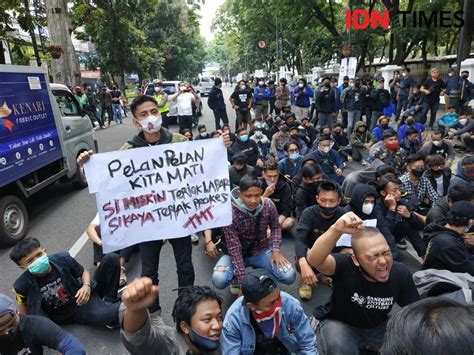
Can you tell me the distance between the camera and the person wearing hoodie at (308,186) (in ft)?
14.3

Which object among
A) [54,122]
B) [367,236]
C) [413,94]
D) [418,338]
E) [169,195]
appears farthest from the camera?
[413,94]

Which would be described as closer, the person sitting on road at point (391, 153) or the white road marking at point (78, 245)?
the white road marking at point (78, 245)

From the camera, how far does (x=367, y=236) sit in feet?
7.05

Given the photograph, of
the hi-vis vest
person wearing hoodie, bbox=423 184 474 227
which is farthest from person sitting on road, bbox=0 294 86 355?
the hi-vis vest

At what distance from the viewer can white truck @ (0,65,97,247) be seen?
482cm

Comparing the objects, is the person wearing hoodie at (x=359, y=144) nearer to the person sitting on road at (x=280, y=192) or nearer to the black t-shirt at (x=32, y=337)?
the person sitting on road at (x=280, y=192)

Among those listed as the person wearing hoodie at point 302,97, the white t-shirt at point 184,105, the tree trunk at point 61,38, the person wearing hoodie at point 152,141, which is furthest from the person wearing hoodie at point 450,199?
the tree trunk at point 61,38

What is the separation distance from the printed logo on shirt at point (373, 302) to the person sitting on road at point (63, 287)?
6.51ft

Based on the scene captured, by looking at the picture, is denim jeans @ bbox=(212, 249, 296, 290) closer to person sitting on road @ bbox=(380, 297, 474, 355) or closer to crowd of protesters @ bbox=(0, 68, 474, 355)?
crowd of protesters @ bbox=(0, 68, 474, 355)

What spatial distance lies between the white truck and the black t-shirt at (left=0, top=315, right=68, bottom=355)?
9.85ft

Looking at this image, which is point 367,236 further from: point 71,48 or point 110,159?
point 71,48

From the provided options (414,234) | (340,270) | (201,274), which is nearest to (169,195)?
(340,270)

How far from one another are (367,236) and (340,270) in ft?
0.96

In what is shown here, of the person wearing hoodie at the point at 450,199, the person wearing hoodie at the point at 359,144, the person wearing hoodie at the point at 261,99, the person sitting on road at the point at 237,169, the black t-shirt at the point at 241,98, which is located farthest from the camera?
the person wearing hoodie at the point at 261,99
